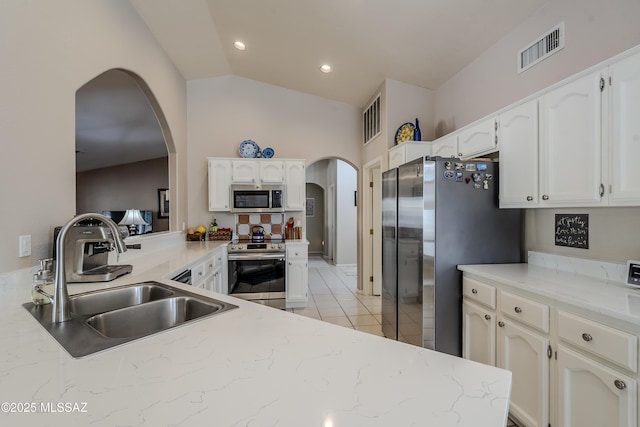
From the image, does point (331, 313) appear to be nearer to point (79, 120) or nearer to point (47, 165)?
point (47, 165)

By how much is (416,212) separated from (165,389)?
6.82 ft

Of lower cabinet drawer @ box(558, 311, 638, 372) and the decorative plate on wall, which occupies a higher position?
the decorative plate on wall

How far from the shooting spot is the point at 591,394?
1.31 m

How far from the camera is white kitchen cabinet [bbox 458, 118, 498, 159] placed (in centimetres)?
225

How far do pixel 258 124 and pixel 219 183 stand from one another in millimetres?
1143

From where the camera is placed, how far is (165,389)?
63 cm

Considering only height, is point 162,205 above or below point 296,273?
above

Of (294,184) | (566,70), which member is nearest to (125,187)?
(294,184)

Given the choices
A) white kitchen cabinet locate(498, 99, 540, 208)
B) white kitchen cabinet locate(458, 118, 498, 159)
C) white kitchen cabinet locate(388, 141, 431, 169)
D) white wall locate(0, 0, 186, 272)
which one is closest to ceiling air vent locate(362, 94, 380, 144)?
white kitchen cabinet locate(388, 141, 431, 169)

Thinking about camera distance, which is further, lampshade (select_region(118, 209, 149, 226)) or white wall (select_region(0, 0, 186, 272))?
lampshade (select_region(118, 209, 149, 226))

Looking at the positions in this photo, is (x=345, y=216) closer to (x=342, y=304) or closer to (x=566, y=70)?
(x=342, y=304)

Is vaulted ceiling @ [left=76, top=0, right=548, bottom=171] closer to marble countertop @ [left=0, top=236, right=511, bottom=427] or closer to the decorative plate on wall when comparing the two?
the decorative plate on wall

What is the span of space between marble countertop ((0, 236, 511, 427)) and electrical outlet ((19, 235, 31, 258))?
28.7 inches

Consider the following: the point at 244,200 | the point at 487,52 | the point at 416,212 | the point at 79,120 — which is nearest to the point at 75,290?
the point at 416,212
